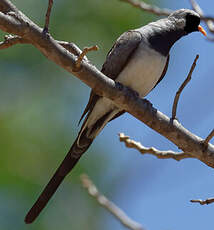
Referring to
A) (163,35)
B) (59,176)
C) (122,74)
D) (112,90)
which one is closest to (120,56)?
(122,74)

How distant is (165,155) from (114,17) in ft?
11.6

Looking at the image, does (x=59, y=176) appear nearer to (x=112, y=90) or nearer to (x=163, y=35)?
(x=112, y=90)

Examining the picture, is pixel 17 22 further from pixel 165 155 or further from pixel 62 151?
pixel 62 151

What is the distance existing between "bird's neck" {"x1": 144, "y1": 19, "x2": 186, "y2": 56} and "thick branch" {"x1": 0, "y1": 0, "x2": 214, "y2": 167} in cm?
108

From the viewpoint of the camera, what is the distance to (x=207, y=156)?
12.0ft

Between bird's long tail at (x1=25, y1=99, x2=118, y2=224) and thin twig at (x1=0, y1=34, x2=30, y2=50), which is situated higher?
thin twig at (x1=0, y1=34, x2=30, y2=50)

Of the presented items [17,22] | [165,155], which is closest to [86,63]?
[17,22]

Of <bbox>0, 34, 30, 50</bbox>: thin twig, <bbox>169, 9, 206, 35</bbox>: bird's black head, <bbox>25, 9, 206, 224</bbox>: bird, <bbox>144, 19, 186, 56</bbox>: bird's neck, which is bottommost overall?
<bbox>25, 9, 206, 224</bbox>: bird

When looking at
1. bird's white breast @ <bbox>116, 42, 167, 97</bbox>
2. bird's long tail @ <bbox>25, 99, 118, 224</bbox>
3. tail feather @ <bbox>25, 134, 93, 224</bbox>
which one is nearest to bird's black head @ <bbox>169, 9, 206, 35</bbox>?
bird's white breast @ <bbox>116, 42, 167, 97</bbox>

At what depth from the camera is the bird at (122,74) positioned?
464cm

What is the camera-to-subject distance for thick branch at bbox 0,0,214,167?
337cm

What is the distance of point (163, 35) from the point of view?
497cm

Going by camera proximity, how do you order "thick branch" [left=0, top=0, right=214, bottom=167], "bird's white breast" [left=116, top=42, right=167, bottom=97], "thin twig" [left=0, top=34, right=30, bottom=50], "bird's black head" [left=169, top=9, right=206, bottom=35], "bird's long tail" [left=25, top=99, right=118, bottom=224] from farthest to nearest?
"bird's black head" [left=169, top=9, right=206, bottom=35] < "bird's white breast" [left=116, top=42, right=167, bottom=97] < "bird's long tail" [left=25, top=99, right=118, bottom=224] < "thin twig" [left=0, top=34, right=30, bottom=50] < "thick branch" [left=0, top=0, right=214, bottom=167]

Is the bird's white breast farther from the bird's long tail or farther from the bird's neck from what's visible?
the bird's long tail
